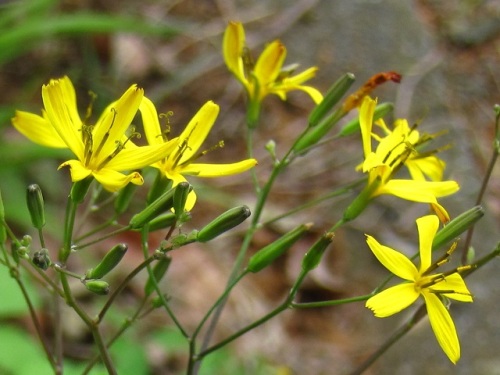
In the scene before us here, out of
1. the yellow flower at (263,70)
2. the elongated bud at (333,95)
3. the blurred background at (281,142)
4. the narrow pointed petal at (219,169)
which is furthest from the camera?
the blurred background at (281,142)

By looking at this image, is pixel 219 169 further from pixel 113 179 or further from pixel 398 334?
pixel 398 334

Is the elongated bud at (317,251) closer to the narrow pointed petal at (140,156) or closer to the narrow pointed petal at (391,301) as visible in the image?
the narrow pointed petal at (391,301)

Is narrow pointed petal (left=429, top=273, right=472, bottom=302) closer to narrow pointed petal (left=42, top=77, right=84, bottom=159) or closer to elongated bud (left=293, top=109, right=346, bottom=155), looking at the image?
elongated bud (left=293, top=109, right=346, bottom=155)

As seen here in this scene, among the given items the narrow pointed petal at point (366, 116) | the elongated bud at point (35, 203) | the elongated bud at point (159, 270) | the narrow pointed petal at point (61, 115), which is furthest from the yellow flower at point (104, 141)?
the narrow pointed petal at point (366, 116)

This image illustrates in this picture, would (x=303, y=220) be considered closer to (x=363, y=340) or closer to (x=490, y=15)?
(x=363, y=340)

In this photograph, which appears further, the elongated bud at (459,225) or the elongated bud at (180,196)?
the elongated bud at (459,225)

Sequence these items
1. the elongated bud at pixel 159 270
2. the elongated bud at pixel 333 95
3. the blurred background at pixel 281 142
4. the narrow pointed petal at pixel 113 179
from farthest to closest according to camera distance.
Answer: the blurred background at pixel 281 142
the elongated bud at pixel 333 95
the elongated bud at pixel 159 270
the narrow pointed petal at pixel 113 179

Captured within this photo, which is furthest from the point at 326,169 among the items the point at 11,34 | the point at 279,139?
the point at 11,34

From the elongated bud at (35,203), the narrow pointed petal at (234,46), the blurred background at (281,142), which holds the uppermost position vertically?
the narrow pointed petal at (234,46)
